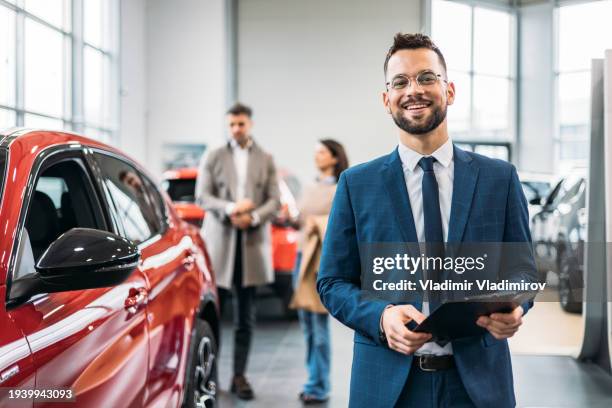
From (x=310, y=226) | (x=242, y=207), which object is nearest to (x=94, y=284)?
(x=310, y=226)

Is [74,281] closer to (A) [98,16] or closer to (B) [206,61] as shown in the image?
(B) [206,61]

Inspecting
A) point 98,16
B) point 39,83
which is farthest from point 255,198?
point 98,16

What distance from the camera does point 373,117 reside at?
83.2 inches

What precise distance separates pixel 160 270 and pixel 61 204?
38 cm

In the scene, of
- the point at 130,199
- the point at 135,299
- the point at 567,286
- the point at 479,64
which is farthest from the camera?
the point at 130,199

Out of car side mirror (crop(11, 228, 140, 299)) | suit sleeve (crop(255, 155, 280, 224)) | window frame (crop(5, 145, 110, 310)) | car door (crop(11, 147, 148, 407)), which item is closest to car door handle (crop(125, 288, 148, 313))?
car door (crop(11, 147, 148, 407))

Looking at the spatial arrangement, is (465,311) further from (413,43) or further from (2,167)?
(2,167)

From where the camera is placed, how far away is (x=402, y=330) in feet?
4.48

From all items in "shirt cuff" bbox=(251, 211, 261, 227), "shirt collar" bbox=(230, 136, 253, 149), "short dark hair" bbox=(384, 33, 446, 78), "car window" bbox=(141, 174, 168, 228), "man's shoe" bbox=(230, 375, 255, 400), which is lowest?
"man's shoe" bbox=(230, 375, 255, 400)

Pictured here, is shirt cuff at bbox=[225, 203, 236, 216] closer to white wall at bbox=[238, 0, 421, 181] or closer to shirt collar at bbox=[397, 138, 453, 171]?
white wall at bbox=[238, 0, 421, 181]

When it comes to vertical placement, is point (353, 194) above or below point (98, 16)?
A: below

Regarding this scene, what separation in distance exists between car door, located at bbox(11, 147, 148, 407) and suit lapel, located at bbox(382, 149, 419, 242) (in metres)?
0.76

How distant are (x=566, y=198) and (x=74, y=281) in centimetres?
141

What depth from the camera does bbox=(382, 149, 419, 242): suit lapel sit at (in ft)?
5.06
